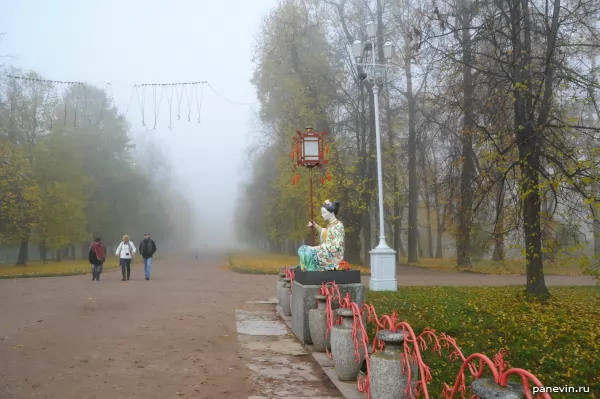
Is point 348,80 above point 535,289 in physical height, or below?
above

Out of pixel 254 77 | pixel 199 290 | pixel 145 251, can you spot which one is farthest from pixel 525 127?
pixel 254 77

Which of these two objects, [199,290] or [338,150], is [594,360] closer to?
[199,290]

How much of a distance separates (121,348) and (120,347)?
0.07m

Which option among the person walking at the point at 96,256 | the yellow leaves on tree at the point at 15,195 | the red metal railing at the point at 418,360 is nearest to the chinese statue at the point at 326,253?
the red metal railing at the point at 418,360

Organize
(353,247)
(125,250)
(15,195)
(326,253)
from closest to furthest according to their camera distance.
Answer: (326,253) < (125,250) < (15,195) < (353,247)

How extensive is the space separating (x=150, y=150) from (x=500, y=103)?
53704mm

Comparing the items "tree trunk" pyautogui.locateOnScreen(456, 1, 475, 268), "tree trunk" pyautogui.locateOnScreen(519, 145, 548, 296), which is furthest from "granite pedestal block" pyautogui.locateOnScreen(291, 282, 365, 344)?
"tree trunk" pyautogui.locateOnScreen(456, 1, 475, 268)

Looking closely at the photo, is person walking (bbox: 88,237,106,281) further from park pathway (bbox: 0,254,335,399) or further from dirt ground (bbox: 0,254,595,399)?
park pathway (bbox: 0,254,335,399)

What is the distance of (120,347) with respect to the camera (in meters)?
7.84

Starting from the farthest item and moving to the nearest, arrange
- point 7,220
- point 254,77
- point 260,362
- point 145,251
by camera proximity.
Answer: point 254,77, point 7,220, point 145,251, point 260,362

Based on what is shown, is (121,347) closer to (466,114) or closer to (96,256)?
(466,114)

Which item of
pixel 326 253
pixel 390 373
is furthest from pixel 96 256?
pixel 390 373

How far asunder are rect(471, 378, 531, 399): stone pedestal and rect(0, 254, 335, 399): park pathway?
3122 millimetres

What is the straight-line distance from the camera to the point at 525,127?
10633 millimetres
